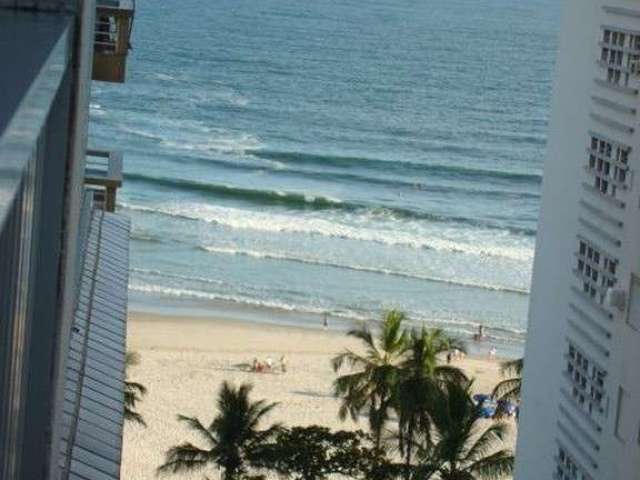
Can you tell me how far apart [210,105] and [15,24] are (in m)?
91.2

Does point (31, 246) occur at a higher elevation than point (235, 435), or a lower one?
higher

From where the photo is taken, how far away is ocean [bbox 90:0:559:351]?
5231 cm

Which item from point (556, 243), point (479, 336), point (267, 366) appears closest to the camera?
point (556, 243)

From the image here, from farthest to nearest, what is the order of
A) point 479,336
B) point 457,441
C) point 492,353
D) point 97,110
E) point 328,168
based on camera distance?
point 97,110
point 328,168
point 479,336
point 492,353
point 457,441

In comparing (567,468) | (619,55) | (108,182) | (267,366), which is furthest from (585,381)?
(267,366)

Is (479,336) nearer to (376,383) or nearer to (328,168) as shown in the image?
(376,383)

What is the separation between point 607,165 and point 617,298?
206cm

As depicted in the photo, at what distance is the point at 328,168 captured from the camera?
247ft

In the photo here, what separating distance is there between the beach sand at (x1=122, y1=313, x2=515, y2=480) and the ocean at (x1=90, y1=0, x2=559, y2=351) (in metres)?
2.10

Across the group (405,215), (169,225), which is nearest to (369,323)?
(169,225)

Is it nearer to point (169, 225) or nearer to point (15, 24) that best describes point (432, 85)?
point (169, 225)

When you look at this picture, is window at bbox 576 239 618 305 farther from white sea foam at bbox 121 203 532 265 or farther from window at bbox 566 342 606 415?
white sea foam at bbox 121 203 532 265

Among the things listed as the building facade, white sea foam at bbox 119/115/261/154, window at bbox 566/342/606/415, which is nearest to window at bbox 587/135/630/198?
window at bbox 566/342/606/415

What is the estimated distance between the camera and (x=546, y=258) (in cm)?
2436
